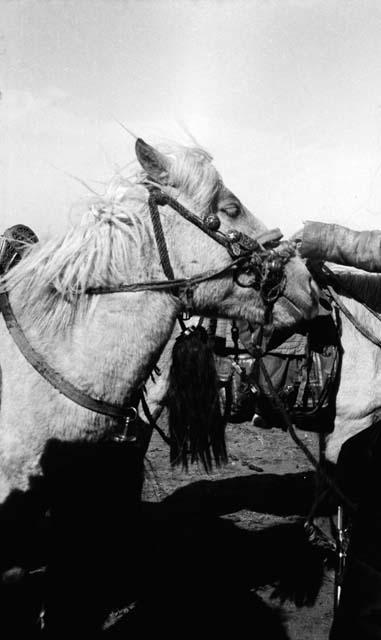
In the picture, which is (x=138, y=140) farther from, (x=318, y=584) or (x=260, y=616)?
(x=318, y=584)

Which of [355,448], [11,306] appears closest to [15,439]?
[11,306]

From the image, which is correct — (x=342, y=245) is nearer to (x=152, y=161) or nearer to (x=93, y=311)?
(x=152, y=161)

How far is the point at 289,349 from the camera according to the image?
4129mm

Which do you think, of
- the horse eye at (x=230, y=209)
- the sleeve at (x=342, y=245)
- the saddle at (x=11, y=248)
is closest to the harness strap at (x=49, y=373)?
the saddle at (x=11, y=248)

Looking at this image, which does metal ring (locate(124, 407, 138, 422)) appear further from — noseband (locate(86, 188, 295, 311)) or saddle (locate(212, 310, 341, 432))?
saddle (locate(212, 310, 341, 432))

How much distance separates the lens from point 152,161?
7.86 ft

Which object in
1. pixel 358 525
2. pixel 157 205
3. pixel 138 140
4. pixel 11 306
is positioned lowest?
pixel 358 525

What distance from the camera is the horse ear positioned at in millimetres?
2355

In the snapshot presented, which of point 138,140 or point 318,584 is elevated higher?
point 138,140

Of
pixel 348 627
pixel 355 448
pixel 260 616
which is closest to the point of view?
pixel 348 627

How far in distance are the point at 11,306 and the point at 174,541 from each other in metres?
2.97

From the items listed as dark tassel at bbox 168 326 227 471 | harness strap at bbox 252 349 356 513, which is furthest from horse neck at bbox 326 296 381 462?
dark tassel at bbox 168 326 227 471

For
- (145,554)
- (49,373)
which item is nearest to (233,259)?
(49,373)

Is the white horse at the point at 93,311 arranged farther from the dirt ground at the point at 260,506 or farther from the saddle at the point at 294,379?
the dirt ground at the point at 260,506
